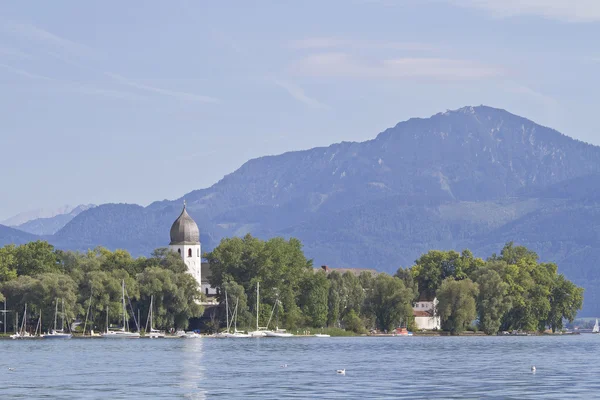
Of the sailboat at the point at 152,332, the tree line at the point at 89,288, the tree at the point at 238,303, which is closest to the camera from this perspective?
the tree line at the point at 89,288

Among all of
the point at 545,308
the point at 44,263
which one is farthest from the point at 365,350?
the point at 545,308

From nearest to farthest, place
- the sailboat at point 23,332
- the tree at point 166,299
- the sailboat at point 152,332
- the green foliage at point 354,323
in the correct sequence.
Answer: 1. the sailboat at point 23,332
2. the sailboat at point 152,332
3. the tree at point 166,299
4. the green foliage at point 354,323

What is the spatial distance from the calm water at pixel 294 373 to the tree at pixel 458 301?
4434cm

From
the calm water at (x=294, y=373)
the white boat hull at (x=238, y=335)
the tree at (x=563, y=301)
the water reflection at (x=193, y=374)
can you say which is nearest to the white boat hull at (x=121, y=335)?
the white boat hull at (x=238, y=335)

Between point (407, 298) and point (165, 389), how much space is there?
92.3m

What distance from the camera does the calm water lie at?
5478 cm

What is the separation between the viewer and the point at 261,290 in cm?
14112

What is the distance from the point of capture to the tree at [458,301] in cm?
14688

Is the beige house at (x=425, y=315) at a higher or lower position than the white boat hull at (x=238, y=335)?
higher

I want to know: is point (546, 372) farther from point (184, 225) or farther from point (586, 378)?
point (184, 225)

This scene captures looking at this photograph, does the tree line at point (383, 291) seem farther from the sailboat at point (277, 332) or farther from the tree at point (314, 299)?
the sailboat at point (277, 332)

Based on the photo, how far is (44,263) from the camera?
5463 inches

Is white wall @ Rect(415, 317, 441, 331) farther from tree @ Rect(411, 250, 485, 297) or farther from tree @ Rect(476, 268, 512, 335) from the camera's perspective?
tree @ Rect(476, 268, 512, 335)

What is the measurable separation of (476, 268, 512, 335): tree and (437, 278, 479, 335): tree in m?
1.54
